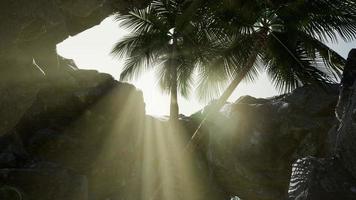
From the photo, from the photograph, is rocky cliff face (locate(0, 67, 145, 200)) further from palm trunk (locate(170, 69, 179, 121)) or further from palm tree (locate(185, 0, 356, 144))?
palm tree (locate(185, 0, 356, 144))

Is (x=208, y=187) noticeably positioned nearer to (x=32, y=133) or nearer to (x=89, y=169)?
(x=89, y=169)

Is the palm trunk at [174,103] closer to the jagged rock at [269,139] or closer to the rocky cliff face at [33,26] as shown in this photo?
the jagged rock at [269,139]

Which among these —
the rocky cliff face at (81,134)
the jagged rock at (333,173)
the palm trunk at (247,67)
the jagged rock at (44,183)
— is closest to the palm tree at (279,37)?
the palm trunk at (247,67)

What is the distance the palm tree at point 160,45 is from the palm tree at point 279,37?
4.77ft

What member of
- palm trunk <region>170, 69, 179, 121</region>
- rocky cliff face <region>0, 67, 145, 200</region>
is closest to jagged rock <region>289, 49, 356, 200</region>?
rocky cliff face <region>0, 67, 145, 200</region>

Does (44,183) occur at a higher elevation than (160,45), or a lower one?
lower

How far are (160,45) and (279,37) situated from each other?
4.62 m

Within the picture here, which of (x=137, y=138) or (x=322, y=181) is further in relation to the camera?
(x=137, y=138)

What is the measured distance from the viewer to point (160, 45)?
14133 millimetres

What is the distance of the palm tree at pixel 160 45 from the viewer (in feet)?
46.0

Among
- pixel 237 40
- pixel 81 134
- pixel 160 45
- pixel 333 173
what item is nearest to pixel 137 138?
pixel 81 134

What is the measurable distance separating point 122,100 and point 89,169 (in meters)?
2.86

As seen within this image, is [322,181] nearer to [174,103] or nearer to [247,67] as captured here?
[247,67]

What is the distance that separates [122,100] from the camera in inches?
513
